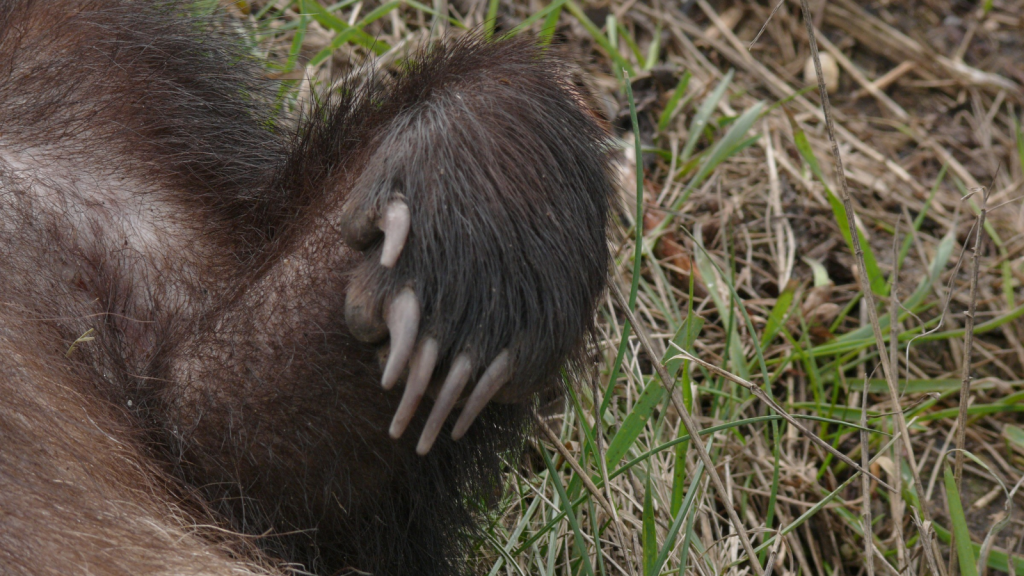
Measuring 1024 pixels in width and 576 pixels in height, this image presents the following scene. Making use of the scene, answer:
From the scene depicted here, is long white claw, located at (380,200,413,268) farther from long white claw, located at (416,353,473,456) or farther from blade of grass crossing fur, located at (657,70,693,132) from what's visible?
blade of grass crossing fur, located at (657,70,693,132)

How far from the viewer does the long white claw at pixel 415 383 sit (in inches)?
55.5

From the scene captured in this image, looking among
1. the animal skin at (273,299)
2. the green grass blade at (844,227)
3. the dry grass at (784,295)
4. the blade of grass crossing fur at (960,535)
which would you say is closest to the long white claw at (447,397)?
the animal skin at (273,299)

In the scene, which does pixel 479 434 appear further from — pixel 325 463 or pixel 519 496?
pixel 519 496

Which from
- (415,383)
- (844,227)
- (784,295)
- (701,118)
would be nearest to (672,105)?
(701,118)

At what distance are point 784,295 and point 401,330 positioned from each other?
5.15 ft

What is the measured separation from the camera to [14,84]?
1.82 m

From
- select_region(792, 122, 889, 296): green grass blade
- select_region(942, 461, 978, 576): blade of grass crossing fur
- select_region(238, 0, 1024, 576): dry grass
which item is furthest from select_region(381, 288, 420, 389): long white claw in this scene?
select_region(792, 122, 889, 296): green grass blade

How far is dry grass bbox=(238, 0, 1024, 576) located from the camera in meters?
2.05

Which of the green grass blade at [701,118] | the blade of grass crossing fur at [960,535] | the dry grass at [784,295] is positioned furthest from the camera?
the green grass blade at [701,118]

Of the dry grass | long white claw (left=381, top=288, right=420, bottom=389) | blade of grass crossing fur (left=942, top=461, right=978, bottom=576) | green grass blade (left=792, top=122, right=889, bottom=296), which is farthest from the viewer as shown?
green grass blade (left=792, top=122, right=889, bottom=296)

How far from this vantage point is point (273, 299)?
1669mm

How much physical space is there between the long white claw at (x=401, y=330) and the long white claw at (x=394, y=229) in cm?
6

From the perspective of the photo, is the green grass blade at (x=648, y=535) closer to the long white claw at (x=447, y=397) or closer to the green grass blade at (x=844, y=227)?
the long white claw at (x=447, y=397)

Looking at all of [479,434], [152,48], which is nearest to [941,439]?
[479,434]
